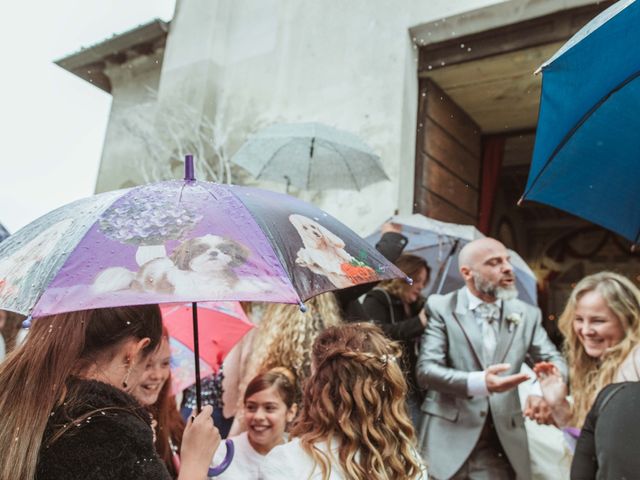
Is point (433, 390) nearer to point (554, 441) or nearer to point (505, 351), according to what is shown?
point (505, 351)

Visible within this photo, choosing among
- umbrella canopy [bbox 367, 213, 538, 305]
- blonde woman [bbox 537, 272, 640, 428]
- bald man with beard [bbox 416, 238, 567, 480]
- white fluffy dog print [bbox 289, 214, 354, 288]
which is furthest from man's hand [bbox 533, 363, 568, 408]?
umbrella canopy [bbox 367, 213, 538, 305]

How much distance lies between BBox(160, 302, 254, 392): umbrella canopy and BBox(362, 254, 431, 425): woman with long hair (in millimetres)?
936

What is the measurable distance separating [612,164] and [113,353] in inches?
74.6

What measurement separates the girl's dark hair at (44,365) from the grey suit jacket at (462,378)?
1894mm

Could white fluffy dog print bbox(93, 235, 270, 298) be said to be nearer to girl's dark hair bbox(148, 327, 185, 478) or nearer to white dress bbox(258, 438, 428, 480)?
white dress bbox(258, 438, 428, 480)

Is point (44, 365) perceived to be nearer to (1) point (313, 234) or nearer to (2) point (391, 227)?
(1) point (313, 234)

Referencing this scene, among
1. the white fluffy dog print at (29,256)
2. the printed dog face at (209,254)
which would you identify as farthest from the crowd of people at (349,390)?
the printed dog face at (209,254)

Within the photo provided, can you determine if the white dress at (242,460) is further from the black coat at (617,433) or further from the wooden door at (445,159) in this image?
the wooden door at (445,159)

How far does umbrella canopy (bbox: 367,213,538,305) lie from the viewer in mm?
4473

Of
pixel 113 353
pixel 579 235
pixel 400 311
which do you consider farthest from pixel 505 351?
pixel 579 235

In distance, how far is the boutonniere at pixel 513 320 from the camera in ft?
10.7

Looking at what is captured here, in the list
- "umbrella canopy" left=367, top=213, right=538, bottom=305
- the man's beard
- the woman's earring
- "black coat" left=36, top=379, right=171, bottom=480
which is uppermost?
"umbrella canopy" left=367, top=213, right=538, bottom=305

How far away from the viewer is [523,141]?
747 centimetres

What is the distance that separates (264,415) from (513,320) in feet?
4.87
